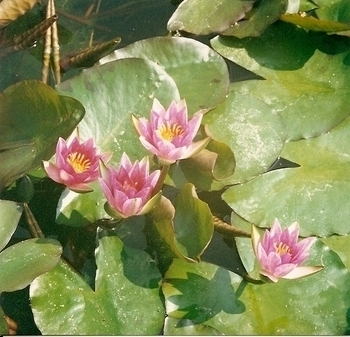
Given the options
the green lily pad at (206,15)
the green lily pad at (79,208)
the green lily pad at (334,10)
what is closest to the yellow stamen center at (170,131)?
the green lily pad at (79,208)

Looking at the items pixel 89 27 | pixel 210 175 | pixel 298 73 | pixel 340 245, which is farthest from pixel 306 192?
pixel 89 27

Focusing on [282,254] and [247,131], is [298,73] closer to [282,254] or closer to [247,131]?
[247,131]

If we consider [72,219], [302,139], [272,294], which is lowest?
[272,294]

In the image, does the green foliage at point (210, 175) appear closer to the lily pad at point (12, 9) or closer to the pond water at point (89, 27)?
the pond water at point (89, 27)

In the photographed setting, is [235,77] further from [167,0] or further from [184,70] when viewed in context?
[167,0]

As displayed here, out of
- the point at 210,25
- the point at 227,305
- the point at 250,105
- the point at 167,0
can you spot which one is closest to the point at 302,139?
the point at 250,105

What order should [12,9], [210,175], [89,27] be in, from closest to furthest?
[210,175], [12,9], [89,27]

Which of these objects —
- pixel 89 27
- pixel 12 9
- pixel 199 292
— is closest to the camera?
pixel 199 292

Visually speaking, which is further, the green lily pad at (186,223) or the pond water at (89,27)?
the pond water at (89,27)
